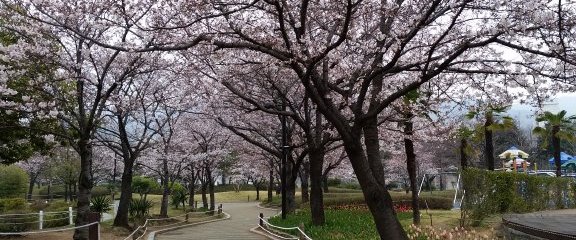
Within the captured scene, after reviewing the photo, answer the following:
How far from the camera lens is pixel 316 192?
16.8 metres

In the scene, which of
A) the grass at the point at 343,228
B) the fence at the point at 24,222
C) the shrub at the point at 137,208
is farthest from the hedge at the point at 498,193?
the shrub at the point at 137,208

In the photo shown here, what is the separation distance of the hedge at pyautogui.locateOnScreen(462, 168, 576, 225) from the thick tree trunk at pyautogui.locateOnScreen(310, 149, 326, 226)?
4309 millimetres

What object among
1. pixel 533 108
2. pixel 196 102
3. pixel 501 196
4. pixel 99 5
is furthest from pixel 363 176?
pixel 196 102

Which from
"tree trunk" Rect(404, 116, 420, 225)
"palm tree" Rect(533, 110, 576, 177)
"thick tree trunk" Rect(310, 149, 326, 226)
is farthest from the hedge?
"palm tree" Rect(533, 110, 576, 177)

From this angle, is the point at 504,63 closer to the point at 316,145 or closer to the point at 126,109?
the point at 316,145

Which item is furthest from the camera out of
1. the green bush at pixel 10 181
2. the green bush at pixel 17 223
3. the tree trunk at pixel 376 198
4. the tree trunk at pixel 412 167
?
the green bush at pixel 10 181

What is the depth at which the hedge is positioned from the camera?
14.8 meters

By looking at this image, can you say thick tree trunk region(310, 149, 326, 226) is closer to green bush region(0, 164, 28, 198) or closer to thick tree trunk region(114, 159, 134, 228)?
Answer: thick tree trunk region(114, 159, 134, 228)

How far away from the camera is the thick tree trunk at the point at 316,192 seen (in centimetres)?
1633

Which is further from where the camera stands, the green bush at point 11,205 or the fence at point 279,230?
the green bush at point 11,205

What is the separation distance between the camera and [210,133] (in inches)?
1270

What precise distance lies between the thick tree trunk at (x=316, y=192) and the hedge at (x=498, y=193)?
431 centimetres

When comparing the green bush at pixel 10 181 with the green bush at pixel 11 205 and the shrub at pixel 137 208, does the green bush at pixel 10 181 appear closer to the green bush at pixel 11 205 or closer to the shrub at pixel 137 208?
the green bush at pixel 11 205

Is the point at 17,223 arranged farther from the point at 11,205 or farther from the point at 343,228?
the point at 343,228
